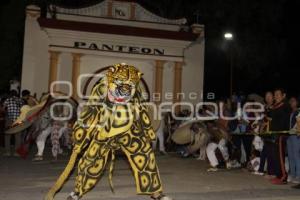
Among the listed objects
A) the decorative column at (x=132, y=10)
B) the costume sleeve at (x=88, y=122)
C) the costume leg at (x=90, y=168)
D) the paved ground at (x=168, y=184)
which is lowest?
the paved ground at (x=168, y=184)

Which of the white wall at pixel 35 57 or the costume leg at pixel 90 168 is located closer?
the costume leg at pixel 90 168

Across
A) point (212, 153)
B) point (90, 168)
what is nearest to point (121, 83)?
point (90, 168)

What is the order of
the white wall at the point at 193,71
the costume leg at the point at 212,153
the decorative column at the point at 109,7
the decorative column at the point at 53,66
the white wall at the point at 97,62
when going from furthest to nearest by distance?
the white wall at the point at 193,71, the decorative column at the point at 109,7, the white wall at the point at 97,62, the decorative column at the point at 53,66, the costume leg at the point at 212,153

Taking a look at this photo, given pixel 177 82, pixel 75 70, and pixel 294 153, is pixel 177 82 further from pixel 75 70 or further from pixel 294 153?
pixel 294 153

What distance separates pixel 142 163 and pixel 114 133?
580mm

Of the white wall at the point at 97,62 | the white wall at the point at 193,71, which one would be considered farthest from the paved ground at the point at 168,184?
the white wall at the point at 193,71

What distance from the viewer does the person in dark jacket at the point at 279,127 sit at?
354 inches

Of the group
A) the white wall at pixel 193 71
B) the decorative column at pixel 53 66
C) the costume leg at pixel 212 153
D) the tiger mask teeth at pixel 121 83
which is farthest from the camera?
the white wall at pixel 193 71

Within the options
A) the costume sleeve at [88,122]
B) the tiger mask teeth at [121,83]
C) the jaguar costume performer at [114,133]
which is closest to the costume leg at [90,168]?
the jaguar costume performer at [114,133]

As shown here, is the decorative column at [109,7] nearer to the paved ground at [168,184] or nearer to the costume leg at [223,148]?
the paved ground at [168,184]

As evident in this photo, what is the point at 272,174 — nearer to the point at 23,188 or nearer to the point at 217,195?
the point at 217,195

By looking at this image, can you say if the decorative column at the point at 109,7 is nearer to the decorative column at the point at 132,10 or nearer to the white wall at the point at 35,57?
the decorative column at the point at 132,10

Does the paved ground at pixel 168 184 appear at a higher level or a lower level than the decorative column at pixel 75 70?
lower

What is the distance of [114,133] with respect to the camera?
6.22 metres
